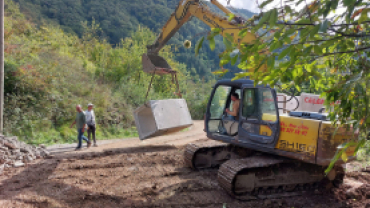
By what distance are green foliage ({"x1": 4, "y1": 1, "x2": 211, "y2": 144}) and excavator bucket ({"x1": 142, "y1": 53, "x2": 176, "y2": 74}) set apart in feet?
15.5

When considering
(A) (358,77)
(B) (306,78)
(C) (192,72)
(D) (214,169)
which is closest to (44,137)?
(D) (214,169)

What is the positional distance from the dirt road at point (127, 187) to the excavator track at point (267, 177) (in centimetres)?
22

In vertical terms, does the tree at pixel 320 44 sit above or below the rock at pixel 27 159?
above

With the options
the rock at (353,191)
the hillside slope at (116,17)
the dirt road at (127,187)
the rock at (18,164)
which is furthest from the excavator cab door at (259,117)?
the hillside slope at (116,17)

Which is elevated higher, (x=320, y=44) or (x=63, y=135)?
(x=320, y=44)

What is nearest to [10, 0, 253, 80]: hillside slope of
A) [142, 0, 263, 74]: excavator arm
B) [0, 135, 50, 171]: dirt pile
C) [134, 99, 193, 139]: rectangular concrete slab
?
[142, 0, 263, 74]: excavator arm

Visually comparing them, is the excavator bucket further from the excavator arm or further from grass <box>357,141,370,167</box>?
grass <box>357,141,370,167</box>

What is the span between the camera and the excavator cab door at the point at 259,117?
5.64 meters

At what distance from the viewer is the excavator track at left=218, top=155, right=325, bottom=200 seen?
17.9 ft

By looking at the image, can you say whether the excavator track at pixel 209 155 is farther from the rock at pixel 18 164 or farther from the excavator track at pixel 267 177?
the rock at pixel 18 164

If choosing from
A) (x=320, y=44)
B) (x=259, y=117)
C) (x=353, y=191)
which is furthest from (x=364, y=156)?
(x=320, y=44)

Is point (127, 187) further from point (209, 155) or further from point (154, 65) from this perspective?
point (154, 65)

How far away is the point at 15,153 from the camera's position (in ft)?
24.8

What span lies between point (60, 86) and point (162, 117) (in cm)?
703
